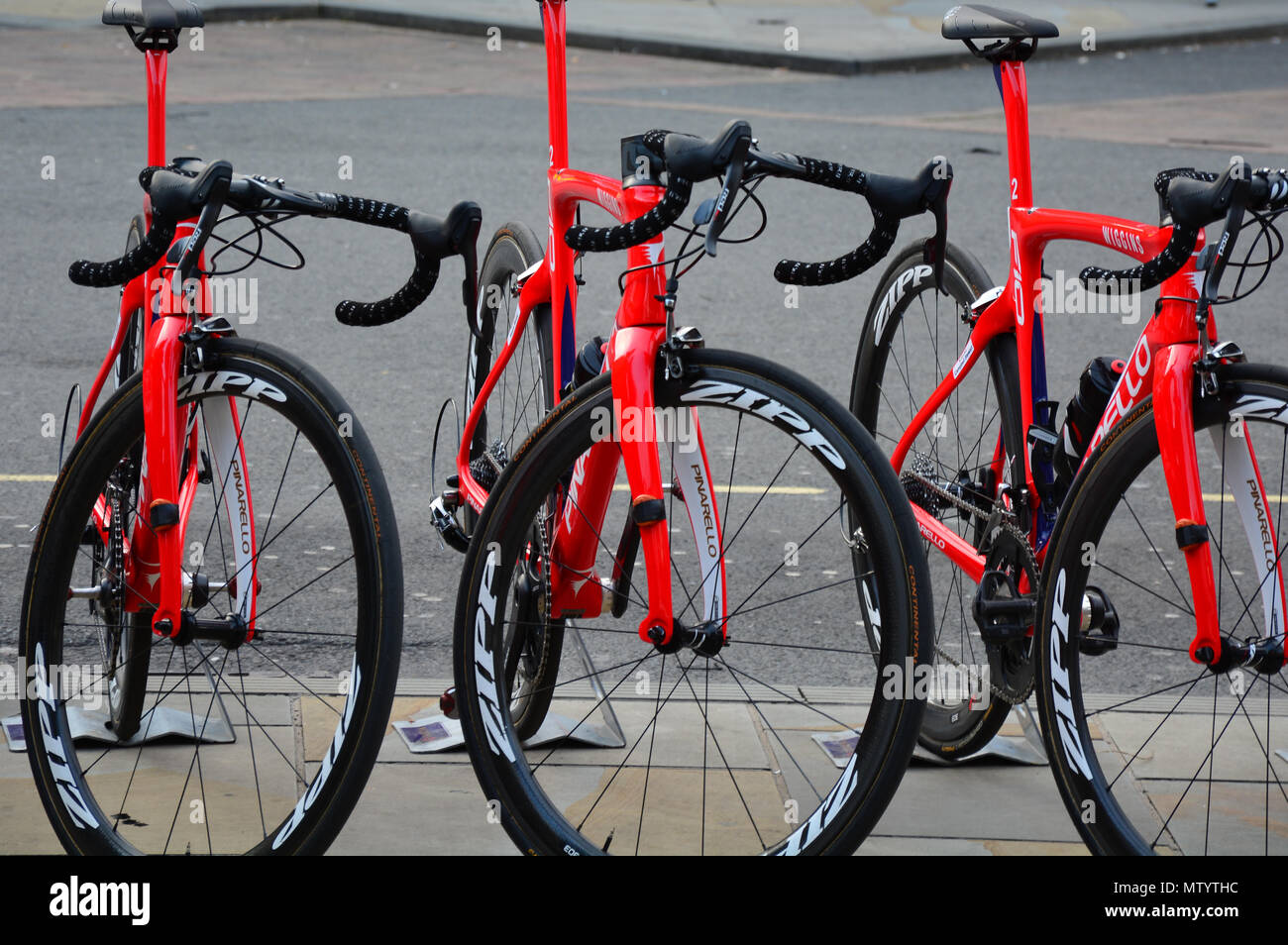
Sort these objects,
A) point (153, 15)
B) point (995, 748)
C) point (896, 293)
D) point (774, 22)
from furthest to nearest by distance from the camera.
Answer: point (774, 22), point (896, 293), point (995, 748), point (153, 15)

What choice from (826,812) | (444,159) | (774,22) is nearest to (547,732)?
(826,812)

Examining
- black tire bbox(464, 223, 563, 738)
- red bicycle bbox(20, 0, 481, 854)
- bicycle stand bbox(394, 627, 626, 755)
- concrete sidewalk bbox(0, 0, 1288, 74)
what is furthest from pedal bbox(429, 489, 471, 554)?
concrete sidewalk bbox(0, 0, 1288, 74)

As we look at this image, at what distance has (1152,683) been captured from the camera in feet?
15.5

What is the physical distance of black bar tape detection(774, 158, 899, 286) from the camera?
121 inches

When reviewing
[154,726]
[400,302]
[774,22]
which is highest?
[774,22]

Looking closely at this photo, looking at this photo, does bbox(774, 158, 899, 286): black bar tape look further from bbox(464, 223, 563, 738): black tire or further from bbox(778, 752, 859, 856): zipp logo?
bbox(778, 752, 859, 856): zipp logo

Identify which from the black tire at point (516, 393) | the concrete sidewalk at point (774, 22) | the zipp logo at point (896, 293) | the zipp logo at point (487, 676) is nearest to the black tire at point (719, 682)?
the zipp logo at point (487, 676)

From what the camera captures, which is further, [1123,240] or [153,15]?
[153,15]

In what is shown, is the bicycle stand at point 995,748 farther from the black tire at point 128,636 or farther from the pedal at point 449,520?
the black tire at point 128,636

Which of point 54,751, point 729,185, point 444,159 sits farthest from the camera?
point 444,159

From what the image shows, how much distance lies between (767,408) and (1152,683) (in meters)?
2.15

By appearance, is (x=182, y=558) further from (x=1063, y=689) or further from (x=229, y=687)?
(x=1063, y=689)
